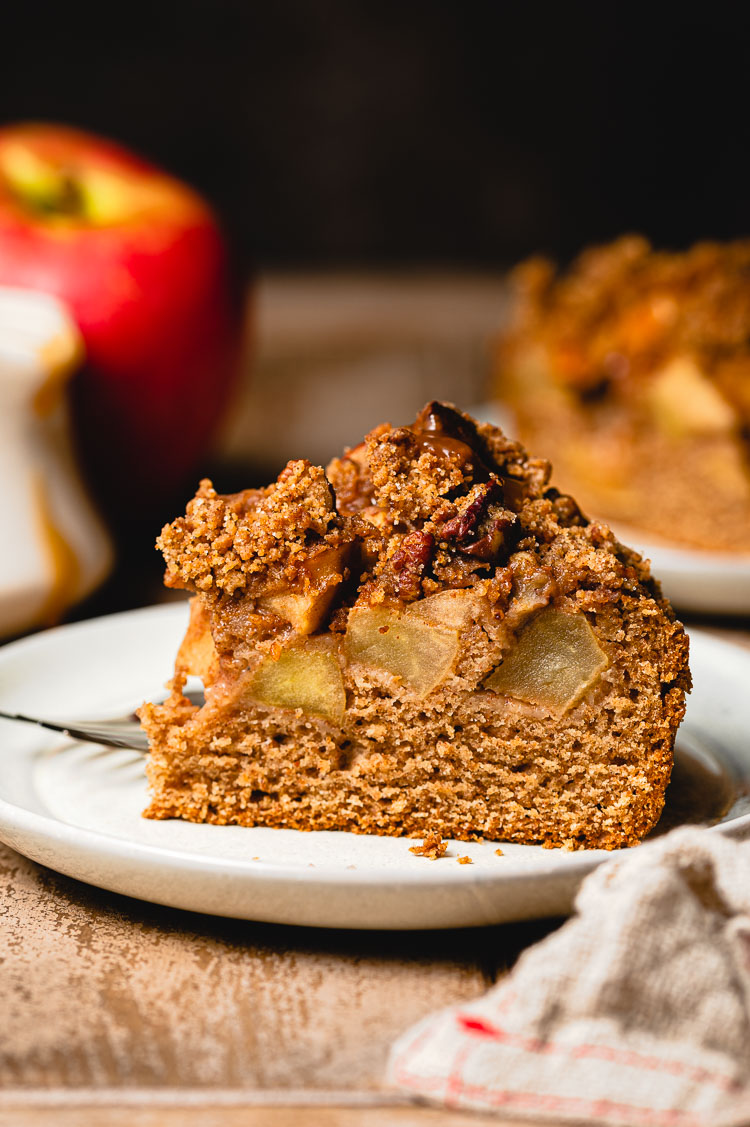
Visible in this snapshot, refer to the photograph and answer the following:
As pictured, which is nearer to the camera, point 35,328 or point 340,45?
point 35,328

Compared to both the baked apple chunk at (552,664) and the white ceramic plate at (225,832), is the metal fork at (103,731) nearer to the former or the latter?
the white ceramic plate at (225,832)

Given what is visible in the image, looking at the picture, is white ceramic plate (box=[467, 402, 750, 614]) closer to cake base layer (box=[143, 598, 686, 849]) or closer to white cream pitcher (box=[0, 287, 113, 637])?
cake base layer (box=[143, 598, 686, 849])

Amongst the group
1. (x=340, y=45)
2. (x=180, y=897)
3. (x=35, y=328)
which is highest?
(x=340, y=45)

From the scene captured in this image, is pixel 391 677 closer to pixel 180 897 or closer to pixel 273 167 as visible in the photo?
pixel 180 897

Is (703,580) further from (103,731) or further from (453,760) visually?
(103,731)

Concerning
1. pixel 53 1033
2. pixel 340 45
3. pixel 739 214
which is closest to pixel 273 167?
pixel 340 45
